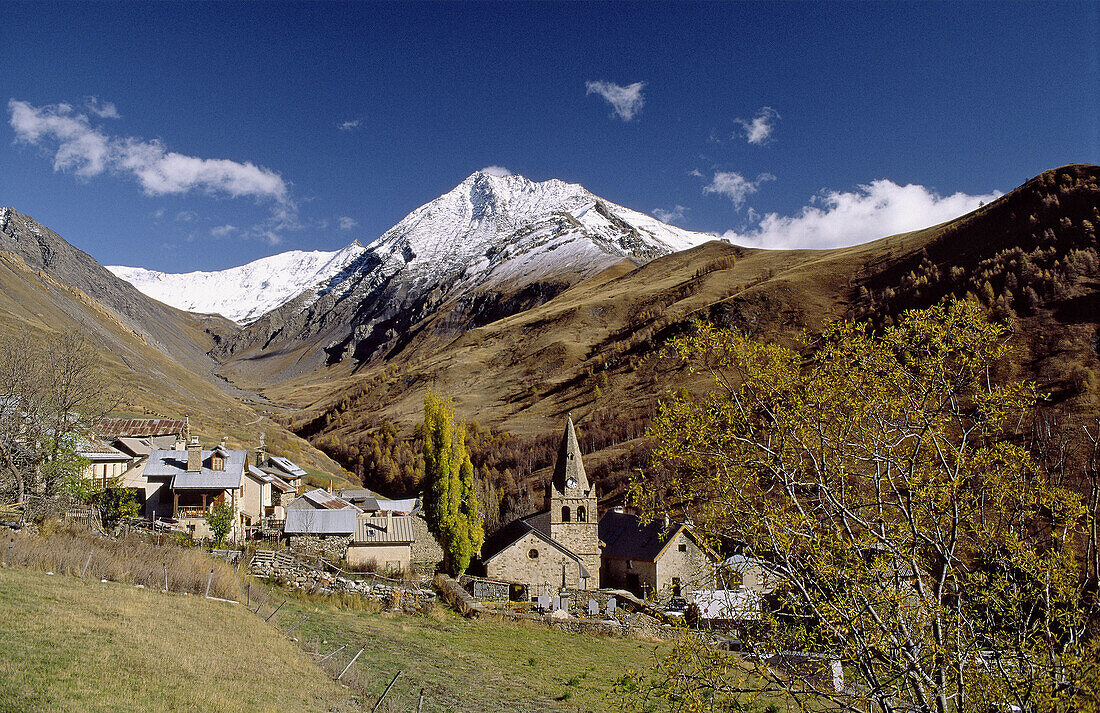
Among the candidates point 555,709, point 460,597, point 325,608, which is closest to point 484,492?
point 460,597

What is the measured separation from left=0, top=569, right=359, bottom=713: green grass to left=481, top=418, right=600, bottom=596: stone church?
86.1ft

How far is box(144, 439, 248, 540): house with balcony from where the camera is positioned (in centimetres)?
4234

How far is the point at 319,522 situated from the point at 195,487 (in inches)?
318

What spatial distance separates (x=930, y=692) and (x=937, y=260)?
578ft

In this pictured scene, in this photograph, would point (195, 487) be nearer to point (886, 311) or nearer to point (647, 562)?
point (647, 562)

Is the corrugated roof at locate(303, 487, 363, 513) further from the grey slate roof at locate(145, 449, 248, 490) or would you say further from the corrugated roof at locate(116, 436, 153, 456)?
the corrugated roof at locate(116, 436, 153, 456)

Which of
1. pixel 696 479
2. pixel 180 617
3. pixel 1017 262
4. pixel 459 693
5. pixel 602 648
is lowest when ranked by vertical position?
pixel 602 648

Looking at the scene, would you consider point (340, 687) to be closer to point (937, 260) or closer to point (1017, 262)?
point (1017, 262)

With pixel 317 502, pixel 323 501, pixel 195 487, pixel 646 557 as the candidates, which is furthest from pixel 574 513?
pixel 195 487

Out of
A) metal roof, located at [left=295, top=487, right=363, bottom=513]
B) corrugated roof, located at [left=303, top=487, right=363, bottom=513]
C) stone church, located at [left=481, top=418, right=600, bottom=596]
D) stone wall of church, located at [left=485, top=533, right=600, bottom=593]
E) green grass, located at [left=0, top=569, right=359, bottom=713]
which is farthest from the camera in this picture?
corrugated roof, located at [left=303, top=487, right=363, bottom=513]

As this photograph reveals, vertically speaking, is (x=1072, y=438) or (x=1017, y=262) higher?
(x=1017, y=262)

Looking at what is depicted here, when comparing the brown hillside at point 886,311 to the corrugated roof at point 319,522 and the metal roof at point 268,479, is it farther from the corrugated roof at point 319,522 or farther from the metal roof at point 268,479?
the corrugated roof at point 319,522

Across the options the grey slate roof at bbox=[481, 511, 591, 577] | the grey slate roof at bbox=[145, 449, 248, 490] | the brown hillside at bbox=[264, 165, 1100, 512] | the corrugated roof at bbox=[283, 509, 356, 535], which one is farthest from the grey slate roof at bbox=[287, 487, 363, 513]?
the brown hillside at bbox=[264, 165, 1100, 512]

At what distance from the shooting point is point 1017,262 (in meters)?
127
